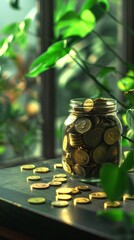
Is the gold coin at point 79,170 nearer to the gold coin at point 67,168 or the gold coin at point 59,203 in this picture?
the gold coin at point 67,168

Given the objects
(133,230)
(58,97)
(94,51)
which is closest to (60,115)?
(58,97)

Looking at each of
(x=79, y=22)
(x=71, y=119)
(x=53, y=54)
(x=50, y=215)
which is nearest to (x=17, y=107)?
(x=79, y=22)

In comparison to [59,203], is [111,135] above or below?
above

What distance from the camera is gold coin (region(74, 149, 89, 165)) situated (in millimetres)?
1257

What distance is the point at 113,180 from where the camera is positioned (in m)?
Answer: 0.91

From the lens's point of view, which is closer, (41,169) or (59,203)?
(59,203)

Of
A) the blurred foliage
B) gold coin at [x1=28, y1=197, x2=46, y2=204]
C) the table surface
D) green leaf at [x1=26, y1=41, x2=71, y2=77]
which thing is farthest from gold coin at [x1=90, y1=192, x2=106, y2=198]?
the blurred foliage

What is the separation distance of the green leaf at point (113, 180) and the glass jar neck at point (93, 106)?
378mm

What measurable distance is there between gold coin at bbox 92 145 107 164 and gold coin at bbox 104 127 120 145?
0.06ft

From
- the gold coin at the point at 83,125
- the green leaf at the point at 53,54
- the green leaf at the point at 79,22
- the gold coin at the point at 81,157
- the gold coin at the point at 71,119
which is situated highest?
the green leaf at the point at 79,22

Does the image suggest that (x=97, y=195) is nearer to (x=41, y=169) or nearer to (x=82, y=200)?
(x=82, y=200)

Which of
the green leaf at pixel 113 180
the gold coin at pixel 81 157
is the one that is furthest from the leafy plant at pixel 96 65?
the gold coin at pixel 81 157

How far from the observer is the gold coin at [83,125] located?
1.25 m

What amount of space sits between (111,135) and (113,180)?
368mm
